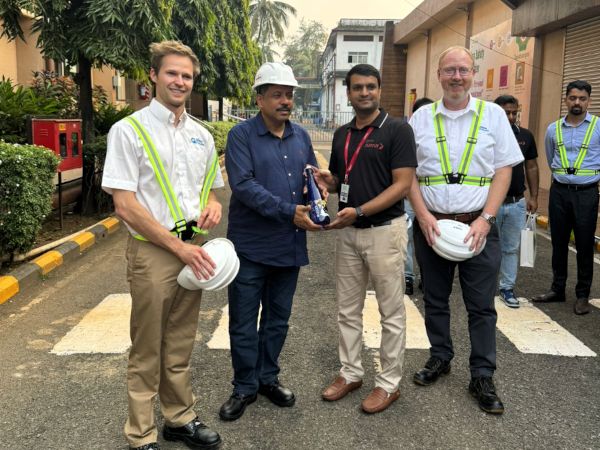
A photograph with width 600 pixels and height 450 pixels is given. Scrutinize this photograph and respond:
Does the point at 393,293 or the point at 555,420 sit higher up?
the point at 393,293

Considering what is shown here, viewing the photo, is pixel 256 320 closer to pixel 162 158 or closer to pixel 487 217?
pixel 162 158

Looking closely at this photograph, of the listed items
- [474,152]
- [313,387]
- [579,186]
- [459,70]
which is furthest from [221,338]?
[579,186]

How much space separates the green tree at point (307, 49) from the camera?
316 ft

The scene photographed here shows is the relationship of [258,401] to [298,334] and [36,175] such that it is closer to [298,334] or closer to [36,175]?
[298,334]

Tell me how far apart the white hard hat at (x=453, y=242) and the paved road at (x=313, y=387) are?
96cm

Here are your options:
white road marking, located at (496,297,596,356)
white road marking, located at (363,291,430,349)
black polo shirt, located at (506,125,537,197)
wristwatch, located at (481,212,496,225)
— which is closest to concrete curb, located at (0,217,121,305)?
white road marking, located at (363,291,430,349)

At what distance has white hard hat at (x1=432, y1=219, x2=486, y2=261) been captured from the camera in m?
3.71

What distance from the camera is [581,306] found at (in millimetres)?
5750

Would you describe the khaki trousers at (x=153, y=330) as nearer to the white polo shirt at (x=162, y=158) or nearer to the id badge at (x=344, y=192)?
the white polo shirt at (x=162, y=158)

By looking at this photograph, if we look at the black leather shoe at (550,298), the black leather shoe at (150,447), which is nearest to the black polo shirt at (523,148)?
the black leather shoe at (550,298)

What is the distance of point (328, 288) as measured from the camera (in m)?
6.56

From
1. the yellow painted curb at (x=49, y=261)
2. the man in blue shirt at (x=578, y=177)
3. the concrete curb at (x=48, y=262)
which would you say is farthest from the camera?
the yellow painted curb at (x=49, y=261)

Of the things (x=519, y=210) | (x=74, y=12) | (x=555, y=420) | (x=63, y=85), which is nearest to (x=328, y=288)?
(x=519, y=210)

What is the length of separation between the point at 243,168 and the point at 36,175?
3.96 m
